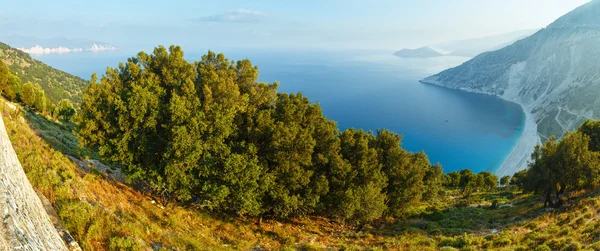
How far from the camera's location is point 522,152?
122 meters

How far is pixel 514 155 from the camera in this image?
4769 inches

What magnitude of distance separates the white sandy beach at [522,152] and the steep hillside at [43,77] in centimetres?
17603

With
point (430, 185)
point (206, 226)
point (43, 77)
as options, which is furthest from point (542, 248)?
point (43, 77)

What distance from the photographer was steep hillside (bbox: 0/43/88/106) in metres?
133

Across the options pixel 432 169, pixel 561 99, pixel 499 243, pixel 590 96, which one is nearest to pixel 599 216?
pixel 499 243

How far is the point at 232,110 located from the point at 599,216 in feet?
102

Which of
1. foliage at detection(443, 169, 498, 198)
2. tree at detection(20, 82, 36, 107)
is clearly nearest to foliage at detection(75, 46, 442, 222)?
tree at detection(20, 82, 36, 107)

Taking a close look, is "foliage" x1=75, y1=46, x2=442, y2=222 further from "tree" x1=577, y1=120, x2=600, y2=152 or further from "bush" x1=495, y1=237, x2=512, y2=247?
"tree" x1=577, y1=120, x2=600, y2=152

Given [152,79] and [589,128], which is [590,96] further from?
[152,79]

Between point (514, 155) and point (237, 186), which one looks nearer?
point (237, 186)

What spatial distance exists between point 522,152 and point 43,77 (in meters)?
227

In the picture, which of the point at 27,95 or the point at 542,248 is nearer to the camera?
the point at 542,248

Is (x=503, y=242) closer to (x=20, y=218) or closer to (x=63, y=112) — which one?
(x=20, y=218)

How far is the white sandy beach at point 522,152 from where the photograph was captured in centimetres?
10750
